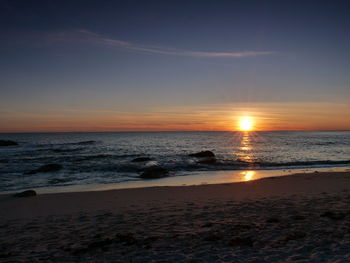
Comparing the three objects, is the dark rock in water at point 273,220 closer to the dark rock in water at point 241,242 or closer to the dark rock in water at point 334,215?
the dark rock in water at point 334,215

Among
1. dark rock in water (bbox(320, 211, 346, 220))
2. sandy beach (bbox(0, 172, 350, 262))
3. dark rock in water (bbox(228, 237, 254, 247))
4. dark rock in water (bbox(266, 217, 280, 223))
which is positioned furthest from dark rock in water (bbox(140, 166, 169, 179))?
dark rock in water (bbox(228, 237, 254, 247))

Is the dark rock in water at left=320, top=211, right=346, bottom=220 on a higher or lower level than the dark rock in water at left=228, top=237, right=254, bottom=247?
higher

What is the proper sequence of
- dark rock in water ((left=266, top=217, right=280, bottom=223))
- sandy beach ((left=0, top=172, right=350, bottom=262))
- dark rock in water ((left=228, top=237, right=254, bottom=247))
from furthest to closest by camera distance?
dark rock in water ((left=266, top=217, right=280, bottom=223)) < dark rock in water ((left=228, top=237, right=254, bottom=247)) < sandy beach ((left=0, top=172, right=350, bottom=262))

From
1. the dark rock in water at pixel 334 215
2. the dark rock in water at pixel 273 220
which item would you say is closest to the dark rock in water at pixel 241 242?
the dark rock in water at pixel 273 220

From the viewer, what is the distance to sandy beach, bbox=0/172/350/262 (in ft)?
22.1

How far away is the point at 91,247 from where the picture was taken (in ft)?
24.0

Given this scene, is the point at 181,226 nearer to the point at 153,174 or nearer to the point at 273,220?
the point at 273,220

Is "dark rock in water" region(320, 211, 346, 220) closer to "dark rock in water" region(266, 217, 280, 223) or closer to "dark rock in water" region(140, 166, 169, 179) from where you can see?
"dark rock in water" region(266, 217, 280, 223)

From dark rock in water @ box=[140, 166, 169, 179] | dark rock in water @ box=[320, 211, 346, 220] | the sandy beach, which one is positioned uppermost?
dark rock in water @ box=[320, 211, 346, 220]

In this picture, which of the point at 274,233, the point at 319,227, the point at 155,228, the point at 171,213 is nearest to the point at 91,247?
the point at 155,228

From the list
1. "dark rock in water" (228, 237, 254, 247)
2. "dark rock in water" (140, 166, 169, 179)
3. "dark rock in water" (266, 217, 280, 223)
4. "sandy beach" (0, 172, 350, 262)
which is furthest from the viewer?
"dark rock in water" (140, 166, 169, 179)

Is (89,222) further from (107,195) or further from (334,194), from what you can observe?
(334,194)

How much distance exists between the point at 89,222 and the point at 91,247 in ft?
8.18

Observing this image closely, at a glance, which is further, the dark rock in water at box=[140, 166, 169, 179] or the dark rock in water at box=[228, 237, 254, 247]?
the dark rock in water at box=[140, 166, 169, 179]
